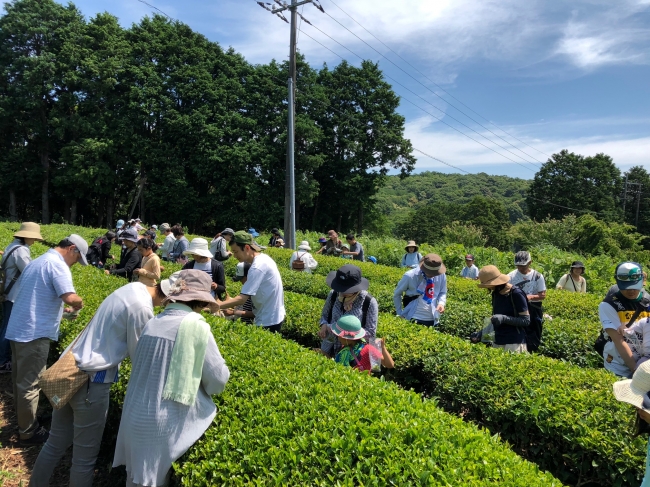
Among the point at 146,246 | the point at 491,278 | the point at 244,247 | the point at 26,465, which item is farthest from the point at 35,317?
the point at 491,278

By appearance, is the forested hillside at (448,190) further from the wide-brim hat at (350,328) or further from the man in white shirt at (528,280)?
the wide-brim hat at (350,328)

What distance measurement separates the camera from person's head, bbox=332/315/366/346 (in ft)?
12.1

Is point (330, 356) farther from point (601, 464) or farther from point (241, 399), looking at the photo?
point (601, 464)

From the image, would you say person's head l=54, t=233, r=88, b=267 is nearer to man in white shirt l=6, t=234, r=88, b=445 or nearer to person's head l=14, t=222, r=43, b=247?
man in white shirt l=6, t=234, r=88, b=445

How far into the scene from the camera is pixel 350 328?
3697 millimetres

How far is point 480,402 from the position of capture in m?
3.93

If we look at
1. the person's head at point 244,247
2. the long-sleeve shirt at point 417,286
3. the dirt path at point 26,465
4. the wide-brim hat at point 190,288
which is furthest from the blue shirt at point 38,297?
the long-sleeve shirt at point 417,286

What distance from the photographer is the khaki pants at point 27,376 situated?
4.18 meters

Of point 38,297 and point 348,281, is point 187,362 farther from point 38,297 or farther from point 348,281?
point 38,297

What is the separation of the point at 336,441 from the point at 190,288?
134cm

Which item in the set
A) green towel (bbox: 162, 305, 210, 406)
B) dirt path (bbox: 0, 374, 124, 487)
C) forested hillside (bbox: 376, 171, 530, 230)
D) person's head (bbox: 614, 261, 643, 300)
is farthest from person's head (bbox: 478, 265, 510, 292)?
forested hillside (bbox: 376, 171, 530, 230)

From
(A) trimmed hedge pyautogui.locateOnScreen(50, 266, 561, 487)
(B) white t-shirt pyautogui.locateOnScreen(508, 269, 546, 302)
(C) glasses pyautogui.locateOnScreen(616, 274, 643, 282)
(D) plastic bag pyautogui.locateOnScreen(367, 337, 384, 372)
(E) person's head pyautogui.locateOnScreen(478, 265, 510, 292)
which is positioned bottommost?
(A) trimmed hedge pyautogui.locateOnScreen(50, 266, 561, 487)

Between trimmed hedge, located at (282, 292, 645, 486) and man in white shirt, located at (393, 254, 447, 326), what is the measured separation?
0.81 meters

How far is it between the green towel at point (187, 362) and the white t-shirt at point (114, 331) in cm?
67
